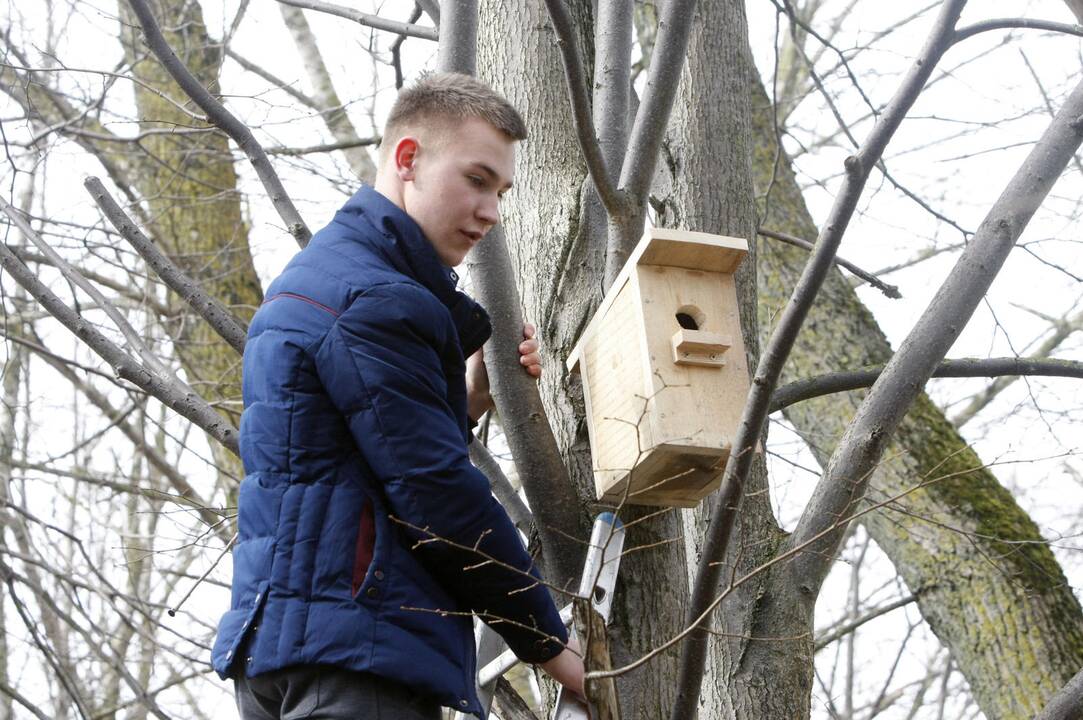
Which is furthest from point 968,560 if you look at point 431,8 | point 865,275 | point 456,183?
point 456,183

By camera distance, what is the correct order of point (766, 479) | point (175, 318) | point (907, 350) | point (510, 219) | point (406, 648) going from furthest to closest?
point (175, 318)
point (766, 479)
point (510, 219)
point (907, 350)
point (406, 648)

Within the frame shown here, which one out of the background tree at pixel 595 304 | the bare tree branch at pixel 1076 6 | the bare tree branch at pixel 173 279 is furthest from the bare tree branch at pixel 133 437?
the bare tree branch at pixel 1076 6

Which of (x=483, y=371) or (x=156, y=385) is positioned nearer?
(x=156, y=385)

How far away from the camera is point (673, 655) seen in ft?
9.91

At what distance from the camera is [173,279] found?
310 centimetres

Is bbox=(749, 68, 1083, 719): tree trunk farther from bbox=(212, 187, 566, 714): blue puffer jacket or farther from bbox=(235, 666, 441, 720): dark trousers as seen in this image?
bbox=(235, 666, 441, 720): dark trousers

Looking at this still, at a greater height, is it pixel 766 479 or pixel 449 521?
pixel 766 479

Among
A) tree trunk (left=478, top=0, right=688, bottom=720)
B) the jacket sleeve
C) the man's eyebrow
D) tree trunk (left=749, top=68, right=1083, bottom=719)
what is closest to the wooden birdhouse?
tree trunk (left=478, top=0, right=688, bottom=720)

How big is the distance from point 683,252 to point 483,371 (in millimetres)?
601

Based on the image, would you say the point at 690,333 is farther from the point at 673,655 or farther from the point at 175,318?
the point at 175,318

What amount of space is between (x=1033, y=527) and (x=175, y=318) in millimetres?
4471

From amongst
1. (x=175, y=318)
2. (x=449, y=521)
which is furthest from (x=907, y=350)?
(x=175, y=318)

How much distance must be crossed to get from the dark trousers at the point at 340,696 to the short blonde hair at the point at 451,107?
120 centimetres

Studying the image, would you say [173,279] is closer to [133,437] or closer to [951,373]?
[951,373]
